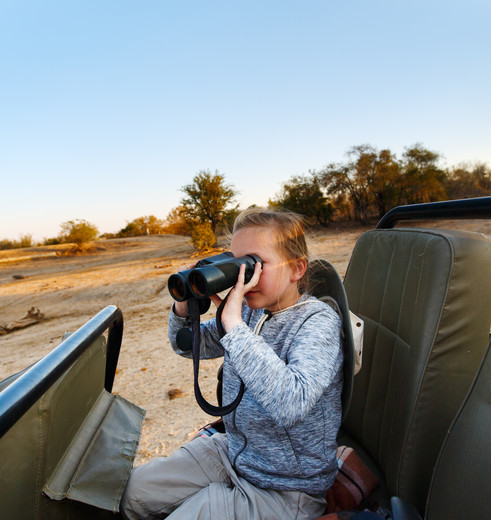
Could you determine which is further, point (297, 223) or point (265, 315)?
point (297, 223)

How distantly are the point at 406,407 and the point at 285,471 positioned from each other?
1.48ft

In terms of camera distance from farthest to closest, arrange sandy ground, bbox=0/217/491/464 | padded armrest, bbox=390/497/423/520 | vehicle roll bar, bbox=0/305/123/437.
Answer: sandy ground, bbox=0/217/491/464 → padded armrest, bbox=390/497/423/520 → vehicle roll bar, bbox=0/305/123/437

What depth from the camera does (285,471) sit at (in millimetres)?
1217

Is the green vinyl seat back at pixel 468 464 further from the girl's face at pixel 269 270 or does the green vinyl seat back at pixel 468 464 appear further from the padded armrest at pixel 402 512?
the girl's face at pixel 269 270

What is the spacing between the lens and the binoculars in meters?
1.11

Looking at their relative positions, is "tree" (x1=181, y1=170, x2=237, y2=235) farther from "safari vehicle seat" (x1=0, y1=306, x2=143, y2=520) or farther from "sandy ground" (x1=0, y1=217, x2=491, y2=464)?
"safari vehicle seat" (x1=0, y1=306, x2=143, y2=520)

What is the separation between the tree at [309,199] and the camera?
17.9 m

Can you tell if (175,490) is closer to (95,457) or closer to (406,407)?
(95,457)

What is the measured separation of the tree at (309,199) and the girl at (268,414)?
54.8 ft

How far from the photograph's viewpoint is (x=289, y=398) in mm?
1040

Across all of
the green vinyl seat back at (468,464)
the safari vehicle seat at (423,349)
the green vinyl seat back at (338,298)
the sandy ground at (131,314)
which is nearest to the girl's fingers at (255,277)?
the green vinyl seat back at (338,298)

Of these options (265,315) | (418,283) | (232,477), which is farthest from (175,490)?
(418,283)

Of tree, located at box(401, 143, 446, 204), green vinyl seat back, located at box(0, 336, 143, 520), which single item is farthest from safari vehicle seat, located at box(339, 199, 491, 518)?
tree, located at box(401, 143, 446, 204)

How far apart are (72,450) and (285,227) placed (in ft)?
3.42
